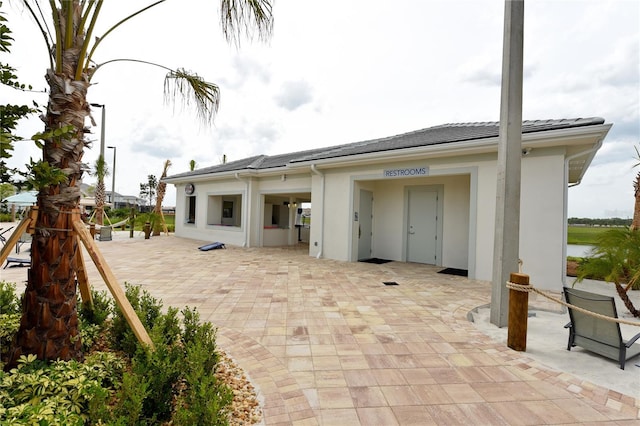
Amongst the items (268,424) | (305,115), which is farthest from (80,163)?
(305,115)

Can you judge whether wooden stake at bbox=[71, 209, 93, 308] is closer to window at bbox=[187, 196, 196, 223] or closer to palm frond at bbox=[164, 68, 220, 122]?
palm frond at bbox=[164, 68, 220, 122]

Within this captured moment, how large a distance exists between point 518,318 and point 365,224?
6.84 metres

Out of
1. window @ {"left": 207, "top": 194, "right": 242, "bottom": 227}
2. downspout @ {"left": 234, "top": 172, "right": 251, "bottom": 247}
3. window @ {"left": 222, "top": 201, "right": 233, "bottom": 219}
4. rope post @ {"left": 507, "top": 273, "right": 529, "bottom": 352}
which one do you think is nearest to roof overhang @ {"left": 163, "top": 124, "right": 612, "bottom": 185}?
downspout @ {"left": 234, "top": 172, "right": 251, "bottom": 247}

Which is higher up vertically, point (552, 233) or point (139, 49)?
point (139, 49)

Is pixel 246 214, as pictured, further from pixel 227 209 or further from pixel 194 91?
pixel 194 91

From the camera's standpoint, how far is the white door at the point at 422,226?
31.4 ft

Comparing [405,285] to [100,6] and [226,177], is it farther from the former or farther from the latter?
[226,177]

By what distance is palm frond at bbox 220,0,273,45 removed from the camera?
277 centimetres

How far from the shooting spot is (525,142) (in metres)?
6.51

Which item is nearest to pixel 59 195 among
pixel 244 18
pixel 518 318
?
pixel 244 18

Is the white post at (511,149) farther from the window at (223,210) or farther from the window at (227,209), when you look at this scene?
the window at (227,209)

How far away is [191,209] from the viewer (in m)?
17.4

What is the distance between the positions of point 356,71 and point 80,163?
27.9ft

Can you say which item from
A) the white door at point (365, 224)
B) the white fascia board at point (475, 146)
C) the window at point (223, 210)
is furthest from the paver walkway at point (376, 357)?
the window at point (223, 210)
